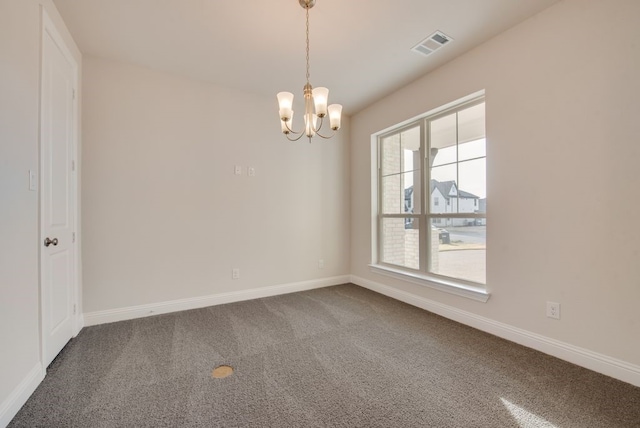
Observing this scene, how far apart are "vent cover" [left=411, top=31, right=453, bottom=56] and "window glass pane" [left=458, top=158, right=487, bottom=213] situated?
1164 mm

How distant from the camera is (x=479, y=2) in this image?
6.61 feet

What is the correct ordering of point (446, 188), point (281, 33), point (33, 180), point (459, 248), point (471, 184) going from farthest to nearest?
point (446, 188)
point (459, 248)
point (471, 184)
point (281, 33)
point (33, 180)

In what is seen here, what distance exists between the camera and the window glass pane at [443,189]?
9.50ft

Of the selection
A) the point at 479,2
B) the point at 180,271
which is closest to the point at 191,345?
the point at 180,271

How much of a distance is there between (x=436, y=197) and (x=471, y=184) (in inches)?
16.9

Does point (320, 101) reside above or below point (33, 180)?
above

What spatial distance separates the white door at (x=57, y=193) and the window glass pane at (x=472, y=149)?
3579 mm

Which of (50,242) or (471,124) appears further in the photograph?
(471,124)

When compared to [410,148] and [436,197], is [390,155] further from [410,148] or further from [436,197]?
[436,197]

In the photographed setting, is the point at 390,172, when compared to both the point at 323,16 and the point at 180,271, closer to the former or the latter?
the point at 323,16

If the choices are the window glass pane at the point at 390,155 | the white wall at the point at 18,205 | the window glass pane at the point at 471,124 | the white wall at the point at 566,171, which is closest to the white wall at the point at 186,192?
the window glass pane at the point at 390,155

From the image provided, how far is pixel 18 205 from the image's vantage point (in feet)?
5.09

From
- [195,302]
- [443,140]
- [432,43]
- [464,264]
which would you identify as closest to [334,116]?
[432,43]

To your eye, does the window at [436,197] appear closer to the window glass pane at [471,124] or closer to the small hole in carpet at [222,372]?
the window glass pane at [471,124]
